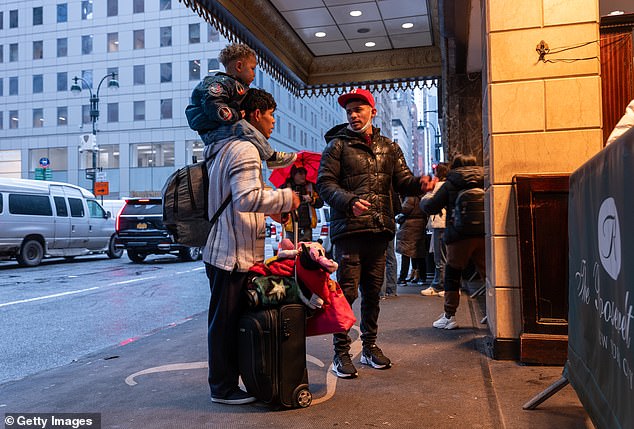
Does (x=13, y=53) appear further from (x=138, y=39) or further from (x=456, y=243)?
Result: (x=456, y=243)

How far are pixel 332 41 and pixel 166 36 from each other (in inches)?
1564

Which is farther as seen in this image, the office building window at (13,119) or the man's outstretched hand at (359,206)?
the office building window at (13,119)

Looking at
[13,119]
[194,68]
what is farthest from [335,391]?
[13,119]

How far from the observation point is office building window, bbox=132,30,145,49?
154ft

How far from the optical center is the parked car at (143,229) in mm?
16281

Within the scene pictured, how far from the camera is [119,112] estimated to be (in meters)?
46.2

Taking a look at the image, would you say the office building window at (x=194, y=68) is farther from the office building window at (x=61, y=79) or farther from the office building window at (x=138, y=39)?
the office building window at (x=61, y=79)

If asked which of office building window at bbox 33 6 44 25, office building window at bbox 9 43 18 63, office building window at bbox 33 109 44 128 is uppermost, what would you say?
office building window at bbox 33 6 44 25

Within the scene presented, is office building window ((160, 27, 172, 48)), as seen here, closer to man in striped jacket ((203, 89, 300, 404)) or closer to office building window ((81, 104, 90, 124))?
office building window ((81, 104, 90, 124))

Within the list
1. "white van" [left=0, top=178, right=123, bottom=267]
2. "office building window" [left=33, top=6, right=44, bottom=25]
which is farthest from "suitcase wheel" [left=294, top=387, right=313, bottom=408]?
"office building window" [left=33, top=6, right=44, bottom=25]

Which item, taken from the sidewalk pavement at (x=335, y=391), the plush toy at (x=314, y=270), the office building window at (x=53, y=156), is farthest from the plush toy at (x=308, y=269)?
the office building window at (x=53, y=156)

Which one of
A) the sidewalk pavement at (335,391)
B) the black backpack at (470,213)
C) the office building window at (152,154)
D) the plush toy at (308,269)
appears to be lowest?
the sidewalk pavement at (335,391)

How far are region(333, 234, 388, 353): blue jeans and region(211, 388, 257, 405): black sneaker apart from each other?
2.80 feet

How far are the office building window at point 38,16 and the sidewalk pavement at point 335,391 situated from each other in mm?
51770
